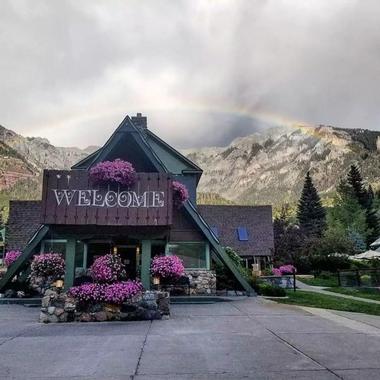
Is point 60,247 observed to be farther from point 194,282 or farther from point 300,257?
point 300,257

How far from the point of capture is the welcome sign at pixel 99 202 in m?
12.2

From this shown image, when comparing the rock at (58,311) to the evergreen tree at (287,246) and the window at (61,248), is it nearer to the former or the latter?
the window at (61,248)

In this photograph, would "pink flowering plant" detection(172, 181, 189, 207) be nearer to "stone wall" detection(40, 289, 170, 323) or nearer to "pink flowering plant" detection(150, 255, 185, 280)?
"pink flowering plant" detection(150, 255, 185, 280)

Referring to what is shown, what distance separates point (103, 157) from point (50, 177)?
578 centimetres

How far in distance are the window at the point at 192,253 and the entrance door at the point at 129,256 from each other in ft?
5.37

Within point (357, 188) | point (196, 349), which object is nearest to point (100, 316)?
point (196, 349)

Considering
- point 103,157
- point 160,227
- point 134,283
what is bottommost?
point 134,283

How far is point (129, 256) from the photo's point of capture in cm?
1922

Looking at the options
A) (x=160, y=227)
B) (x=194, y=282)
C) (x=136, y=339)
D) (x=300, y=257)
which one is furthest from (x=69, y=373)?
(x=300, y=257)

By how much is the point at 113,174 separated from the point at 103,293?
3445 mm

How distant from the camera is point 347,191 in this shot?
7244 centimetres

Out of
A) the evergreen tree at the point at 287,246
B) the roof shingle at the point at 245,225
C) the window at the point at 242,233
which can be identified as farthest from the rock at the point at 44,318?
the evergreen tree at the point at 287,246

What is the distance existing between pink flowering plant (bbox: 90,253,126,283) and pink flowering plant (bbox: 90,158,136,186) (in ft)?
7.50

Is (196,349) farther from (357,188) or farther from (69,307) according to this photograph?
(357,188)
